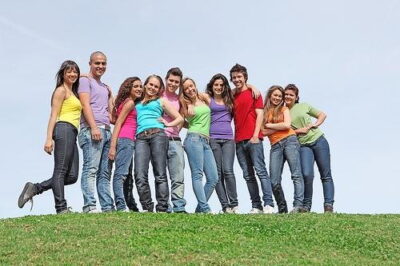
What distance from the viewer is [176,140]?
16859mm

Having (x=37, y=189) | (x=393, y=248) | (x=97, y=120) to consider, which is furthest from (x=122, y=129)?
(x=393, y=248)

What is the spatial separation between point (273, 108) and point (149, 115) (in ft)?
13.2

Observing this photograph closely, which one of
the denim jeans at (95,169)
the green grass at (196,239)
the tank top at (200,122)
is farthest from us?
the tank top at (200,122)

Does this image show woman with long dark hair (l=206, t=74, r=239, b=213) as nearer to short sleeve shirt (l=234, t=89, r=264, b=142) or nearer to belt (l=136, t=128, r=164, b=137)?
short sleeve shirt (l=234, t=89, r=264, b=142)

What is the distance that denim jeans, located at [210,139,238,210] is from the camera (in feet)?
57.6

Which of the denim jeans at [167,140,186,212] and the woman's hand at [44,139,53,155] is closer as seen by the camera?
the woman's hand at [44,139,53,155]

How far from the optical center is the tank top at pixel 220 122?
1770cm

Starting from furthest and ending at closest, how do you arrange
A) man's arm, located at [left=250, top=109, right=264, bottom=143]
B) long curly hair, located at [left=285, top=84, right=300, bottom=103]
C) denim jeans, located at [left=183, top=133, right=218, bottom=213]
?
long curly hair, located at [left=285, top=84, right=300, bottom=103]
man's arm, located at [left=250, top=109, right=264, bottom=143]
denim jeans, located at [left=183, top=133, right=218, bottom=213]

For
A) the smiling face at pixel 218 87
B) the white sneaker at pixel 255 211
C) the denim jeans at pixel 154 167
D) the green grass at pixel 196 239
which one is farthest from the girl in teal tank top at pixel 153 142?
the white sneaker at pixel 255 211

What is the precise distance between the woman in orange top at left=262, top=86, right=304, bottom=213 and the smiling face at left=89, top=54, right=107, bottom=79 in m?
4.86

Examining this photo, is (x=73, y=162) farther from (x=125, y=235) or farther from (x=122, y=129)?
(x=125, y=235)

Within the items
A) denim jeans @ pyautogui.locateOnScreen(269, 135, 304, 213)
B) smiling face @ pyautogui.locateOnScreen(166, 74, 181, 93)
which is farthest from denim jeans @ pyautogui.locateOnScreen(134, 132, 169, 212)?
denim jeans @ pyautogui.locateOnScreen(269, 135, 304, 213)

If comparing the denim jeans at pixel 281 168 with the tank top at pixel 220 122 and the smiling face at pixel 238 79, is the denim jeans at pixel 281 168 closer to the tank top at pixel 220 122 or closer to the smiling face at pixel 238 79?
the tank top at pixel 220 122

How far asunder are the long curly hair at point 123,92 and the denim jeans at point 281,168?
4418 mm
